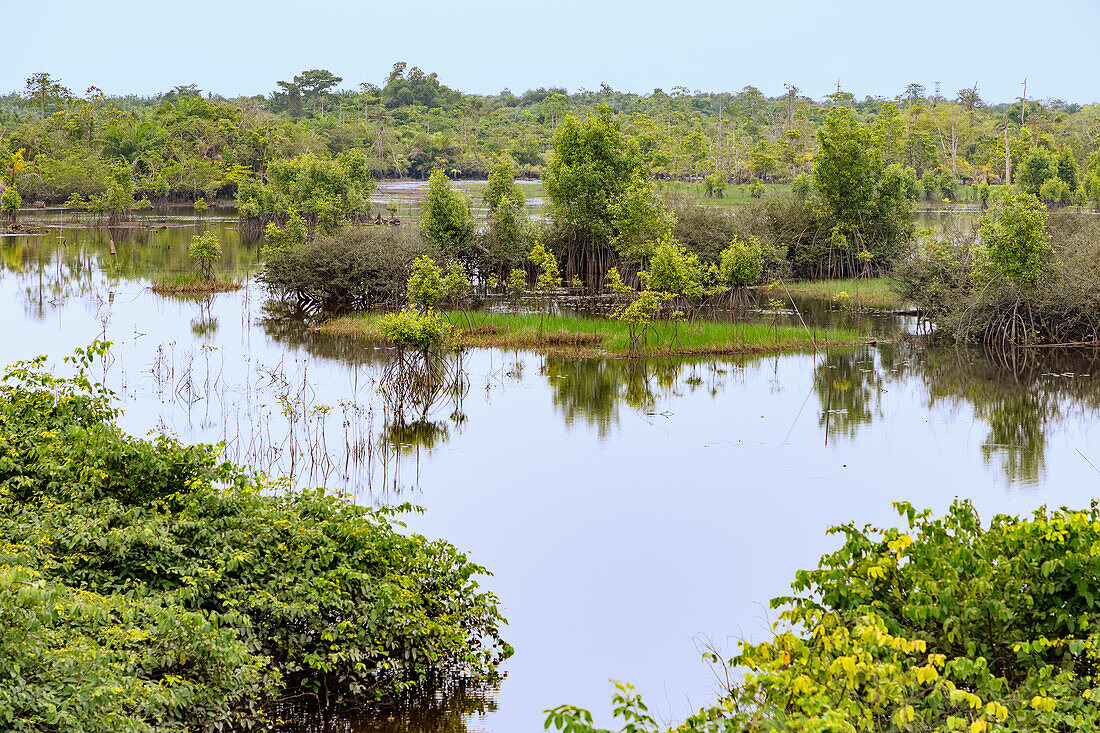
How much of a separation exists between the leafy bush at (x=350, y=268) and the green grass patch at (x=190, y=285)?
365cm

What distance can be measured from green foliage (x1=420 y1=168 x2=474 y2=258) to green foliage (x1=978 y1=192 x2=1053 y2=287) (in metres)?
14.8

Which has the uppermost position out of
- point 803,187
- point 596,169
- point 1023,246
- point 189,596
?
point 803,187

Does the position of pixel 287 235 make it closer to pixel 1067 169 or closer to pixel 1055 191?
pixel 1055 191

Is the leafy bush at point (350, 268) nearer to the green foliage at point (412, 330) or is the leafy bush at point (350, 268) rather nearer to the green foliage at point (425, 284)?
the green foliage at point (425, 284)

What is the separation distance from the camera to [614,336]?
73.8 feet

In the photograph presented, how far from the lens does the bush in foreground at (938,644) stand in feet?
14.4

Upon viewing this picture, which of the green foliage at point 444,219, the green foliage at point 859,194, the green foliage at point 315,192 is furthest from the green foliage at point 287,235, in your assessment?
the green foliage at point 859,194

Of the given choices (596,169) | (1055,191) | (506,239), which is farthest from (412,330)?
(1055,191)

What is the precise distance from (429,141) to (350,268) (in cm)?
6342

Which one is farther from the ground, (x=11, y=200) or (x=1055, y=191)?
(x=1055, y=191)

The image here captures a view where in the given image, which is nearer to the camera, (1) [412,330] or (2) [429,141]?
(1) [412,330]

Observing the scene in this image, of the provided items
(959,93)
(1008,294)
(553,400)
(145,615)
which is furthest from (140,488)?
(959,93)

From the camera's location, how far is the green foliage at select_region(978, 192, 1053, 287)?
845 inches

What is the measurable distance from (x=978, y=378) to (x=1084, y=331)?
14.6 ft
